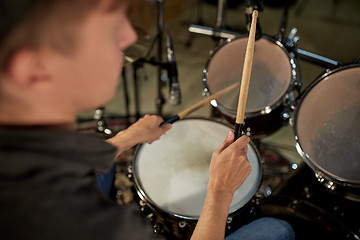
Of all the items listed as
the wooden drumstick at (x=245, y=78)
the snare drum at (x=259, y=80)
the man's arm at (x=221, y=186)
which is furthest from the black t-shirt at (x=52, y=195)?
the snare drum at (x=259, y=80)

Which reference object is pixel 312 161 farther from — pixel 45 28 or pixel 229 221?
pixel 45 28

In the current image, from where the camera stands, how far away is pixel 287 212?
1234 millimetres

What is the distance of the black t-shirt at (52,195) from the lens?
0.43 m

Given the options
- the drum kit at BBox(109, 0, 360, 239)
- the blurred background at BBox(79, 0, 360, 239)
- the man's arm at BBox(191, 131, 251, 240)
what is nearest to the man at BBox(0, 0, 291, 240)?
the man's arm at BBox(191, 131, 251, 240)

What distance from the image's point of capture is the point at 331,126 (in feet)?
3.76

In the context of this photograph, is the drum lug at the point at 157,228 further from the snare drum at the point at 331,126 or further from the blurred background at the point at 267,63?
the snare drum at the point at 331,126

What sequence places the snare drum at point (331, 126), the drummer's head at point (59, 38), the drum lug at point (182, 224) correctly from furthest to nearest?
1. the snare drum at point (331, 126)
2. the drum lug at point (182, 224)
3. the drummer's head at point (59, 38)

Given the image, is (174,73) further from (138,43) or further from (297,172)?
(297,172)

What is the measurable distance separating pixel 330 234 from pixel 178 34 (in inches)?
78.5

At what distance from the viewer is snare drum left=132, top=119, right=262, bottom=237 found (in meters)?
1.01

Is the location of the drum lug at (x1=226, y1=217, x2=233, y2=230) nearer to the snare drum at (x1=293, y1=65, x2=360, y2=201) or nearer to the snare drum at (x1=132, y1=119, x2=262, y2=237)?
the snare drum at (x1=132, y1=119, x2=262, y2=237)

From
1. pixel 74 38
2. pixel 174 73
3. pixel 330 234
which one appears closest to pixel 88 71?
pixel 74 38

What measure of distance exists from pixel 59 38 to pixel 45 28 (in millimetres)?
21

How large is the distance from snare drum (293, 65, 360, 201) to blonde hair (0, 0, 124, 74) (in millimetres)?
913
